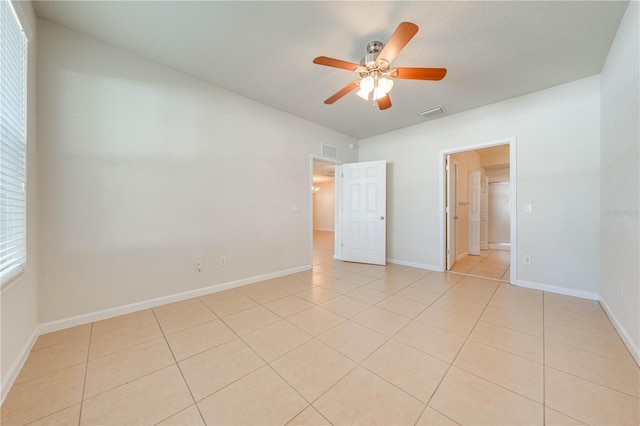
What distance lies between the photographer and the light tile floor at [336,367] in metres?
1.20

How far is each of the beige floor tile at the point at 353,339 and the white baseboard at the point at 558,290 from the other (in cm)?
255

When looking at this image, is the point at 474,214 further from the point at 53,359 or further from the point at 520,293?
the point at 53,359

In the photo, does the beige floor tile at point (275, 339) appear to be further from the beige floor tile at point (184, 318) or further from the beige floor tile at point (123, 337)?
the beige floor tile at point (123, 337)

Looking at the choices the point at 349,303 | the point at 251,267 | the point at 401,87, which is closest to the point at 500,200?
the point at 401,87

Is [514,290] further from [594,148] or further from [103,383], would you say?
[103,383]

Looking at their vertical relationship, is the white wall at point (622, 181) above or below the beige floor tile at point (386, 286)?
above

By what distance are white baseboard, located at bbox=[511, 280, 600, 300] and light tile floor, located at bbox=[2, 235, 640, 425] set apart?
0.50 feet

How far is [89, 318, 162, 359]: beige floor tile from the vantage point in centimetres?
174

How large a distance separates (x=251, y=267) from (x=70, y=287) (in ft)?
5.81

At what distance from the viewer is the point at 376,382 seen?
1.41 m

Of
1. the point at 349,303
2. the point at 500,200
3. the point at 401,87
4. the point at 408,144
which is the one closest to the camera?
the point at 349,303

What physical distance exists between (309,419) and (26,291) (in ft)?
7.41

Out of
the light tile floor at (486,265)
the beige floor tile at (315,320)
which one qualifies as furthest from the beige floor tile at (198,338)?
the light tile floor at (486,265)

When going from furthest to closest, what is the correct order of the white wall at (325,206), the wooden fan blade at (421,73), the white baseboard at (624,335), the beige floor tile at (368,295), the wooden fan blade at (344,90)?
the white wall at (325,206) → the beige floor tile at (368,295) → the wooden fan blade at (344,90) → the wooden fan blade at (421,73) → the white baseboard at (624,335)
